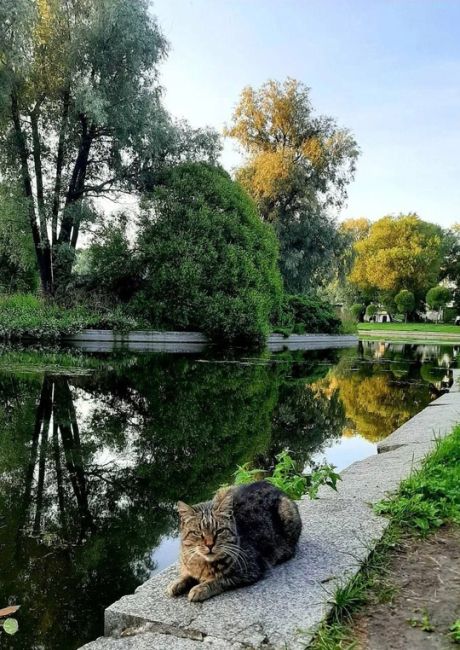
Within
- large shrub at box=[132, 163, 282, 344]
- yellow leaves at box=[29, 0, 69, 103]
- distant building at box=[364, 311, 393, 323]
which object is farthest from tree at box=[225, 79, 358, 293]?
distant building at box=[364, 311, 393, 323]

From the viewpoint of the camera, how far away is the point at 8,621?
2.67 meters

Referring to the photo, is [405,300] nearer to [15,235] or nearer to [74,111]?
[74,111]

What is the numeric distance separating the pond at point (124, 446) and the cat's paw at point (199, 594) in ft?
1.96

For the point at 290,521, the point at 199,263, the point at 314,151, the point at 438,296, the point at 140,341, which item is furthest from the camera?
the point at 438,296

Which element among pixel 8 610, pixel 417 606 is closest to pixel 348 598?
pixel 417 606

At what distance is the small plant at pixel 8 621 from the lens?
8.61ft

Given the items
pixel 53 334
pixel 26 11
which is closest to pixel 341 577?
pixel 53 334

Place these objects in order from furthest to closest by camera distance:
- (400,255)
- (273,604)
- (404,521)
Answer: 1. (400,255)
2. (404,521)
3. (273,604)

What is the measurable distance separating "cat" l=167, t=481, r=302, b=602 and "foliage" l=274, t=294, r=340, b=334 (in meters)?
23.6

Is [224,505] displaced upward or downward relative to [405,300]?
downward

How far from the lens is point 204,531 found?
2492 mm

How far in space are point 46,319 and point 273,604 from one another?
60.0ft

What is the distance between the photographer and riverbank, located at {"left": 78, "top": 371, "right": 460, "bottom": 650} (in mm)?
2250

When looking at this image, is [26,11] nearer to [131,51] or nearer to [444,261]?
[131,51]
